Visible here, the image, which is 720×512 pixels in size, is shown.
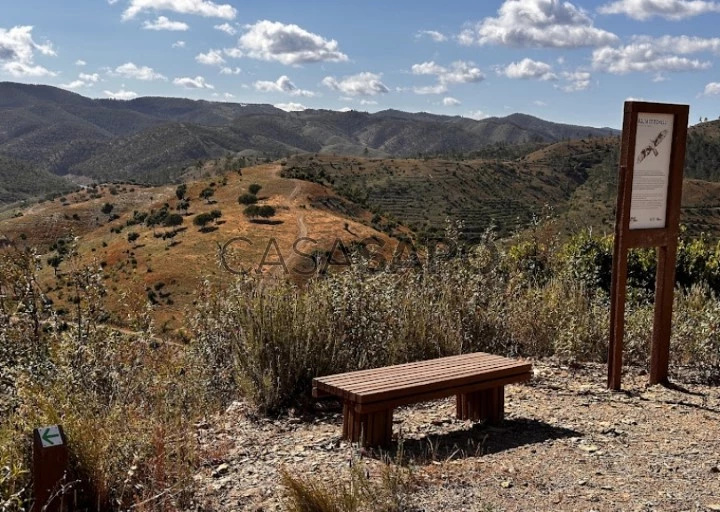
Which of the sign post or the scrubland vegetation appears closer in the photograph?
the scrubland vegetation

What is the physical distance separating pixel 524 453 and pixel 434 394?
58cm

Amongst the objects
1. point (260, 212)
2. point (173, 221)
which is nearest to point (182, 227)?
point (173, 221)

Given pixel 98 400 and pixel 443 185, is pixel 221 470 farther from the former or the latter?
pixel 443 185

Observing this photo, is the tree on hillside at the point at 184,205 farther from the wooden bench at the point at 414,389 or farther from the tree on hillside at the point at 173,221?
the wooden bench at the point at 414,389

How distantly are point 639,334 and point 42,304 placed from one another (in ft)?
15.9

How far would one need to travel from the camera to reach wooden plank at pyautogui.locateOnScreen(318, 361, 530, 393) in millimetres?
3876

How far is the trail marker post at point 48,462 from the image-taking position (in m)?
2.76

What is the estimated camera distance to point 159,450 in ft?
11.1

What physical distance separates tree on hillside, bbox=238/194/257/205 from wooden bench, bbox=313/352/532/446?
49.6 metres

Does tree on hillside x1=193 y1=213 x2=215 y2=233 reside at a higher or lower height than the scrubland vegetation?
lower

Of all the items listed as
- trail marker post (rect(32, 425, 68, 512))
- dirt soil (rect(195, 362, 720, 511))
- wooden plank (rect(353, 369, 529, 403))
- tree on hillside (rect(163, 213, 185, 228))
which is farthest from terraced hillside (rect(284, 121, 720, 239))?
trail marker post (rect(32, 425, 68, 512))

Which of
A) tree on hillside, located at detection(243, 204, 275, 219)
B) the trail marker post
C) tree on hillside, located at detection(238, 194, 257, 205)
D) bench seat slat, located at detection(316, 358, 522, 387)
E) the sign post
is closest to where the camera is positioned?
the trail marker post

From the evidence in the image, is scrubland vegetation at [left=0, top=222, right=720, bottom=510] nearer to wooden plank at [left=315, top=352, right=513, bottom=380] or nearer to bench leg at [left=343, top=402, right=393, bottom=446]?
wooden plank at [left=315, top=352, right=513, bottom=380]

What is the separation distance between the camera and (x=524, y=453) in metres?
3.82
